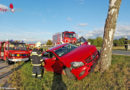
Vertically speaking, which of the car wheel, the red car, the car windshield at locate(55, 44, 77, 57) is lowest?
the car wheel

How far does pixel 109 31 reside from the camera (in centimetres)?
517

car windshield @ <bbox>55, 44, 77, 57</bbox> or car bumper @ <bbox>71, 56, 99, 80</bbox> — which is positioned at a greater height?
car windshield @ <bbox>55, 44, 77, 57</bbox>

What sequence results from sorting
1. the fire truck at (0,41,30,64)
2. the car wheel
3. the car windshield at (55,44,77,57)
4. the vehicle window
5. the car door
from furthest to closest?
the fire truck at (0,41,30,64)
the vehicle window
the car windshield at (55,44,77,57)
the car door
the car wheel

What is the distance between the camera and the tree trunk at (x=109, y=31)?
507cm

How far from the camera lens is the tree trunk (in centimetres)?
507

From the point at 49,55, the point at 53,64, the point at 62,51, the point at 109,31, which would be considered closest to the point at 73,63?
the point at 53,64

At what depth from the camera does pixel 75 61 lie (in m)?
4.33

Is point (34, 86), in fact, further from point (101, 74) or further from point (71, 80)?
point (101, 74)

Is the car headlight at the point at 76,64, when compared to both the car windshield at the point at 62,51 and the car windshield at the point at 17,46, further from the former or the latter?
the car windshield at the point at 17,46

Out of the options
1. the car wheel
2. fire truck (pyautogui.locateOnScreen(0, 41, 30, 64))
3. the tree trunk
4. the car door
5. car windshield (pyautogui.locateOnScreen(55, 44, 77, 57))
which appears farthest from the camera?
fire truck (pyautogui.locateOnScreen(0, 41, 30, 64))

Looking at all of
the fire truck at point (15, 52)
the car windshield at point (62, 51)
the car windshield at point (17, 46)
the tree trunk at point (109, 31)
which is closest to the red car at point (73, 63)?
the car windshield at point (62, 51)

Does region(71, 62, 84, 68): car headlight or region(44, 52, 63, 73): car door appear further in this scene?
region(44, 52, 63, 73): car door

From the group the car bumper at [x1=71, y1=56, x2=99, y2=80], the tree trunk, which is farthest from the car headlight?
the tree trunk

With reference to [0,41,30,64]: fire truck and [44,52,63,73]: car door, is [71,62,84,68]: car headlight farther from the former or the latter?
[0,41,30,64]: fire truck
